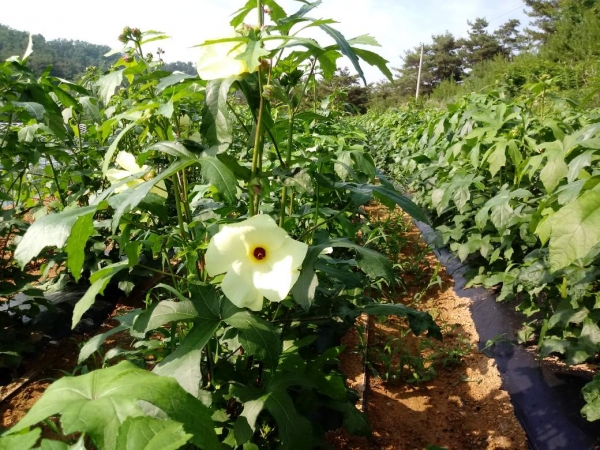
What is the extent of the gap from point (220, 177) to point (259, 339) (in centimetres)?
38

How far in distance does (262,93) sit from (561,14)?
101 feet

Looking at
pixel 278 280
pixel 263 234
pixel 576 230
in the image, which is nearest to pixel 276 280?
pixel 278 280

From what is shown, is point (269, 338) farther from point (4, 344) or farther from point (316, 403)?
point (4, 344)

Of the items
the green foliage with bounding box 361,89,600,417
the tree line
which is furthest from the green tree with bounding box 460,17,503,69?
the green foliage with bounding box 361,89,600,417

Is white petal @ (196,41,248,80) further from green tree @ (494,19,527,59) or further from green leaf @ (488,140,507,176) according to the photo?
green tree @ (494,19,527,59)

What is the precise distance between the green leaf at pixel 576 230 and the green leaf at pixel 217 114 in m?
0.81

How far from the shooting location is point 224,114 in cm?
104

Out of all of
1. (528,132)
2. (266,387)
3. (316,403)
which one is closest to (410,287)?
(528,132)

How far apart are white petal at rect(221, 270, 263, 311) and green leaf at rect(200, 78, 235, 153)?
314 millimetres

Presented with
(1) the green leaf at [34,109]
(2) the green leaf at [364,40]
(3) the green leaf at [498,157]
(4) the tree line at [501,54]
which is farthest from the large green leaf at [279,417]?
(4) the tree line at [501,54]

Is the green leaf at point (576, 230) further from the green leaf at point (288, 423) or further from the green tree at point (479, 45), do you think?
the green tree at point (479, 45)

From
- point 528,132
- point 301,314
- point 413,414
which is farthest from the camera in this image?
point 528,132

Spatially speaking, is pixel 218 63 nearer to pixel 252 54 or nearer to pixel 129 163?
pixel 252 54

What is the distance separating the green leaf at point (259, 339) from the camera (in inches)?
42.6
